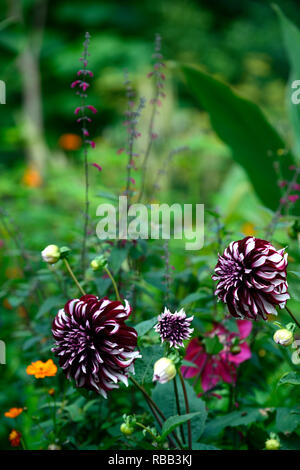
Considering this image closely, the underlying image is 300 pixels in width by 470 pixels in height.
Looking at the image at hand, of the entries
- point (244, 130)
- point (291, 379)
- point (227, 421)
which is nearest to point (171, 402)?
point (227, 421)

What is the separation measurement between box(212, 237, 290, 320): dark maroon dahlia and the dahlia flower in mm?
215

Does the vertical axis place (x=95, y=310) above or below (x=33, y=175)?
below

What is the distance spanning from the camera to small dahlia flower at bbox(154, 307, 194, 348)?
45 centimetres

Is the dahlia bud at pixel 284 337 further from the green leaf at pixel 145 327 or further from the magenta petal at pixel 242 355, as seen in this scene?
the magenta petal at pixel 242 355

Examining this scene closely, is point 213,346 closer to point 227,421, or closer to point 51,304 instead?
point 227,421

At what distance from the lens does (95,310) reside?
A: 17.8 inches

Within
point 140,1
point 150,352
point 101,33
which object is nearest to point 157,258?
point 150,352

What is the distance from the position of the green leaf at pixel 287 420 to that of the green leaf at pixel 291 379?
0.07 metres

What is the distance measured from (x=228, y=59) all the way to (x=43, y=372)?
5.59 m

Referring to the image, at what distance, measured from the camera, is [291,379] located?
0.47 metres

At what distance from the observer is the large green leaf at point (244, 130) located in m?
1.13

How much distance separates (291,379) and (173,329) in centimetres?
12

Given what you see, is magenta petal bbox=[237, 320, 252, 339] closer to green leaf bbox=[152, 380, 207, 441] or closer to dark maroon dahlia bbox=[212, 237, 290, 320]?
green leaf bbox=[152, 380, 207, 441]
